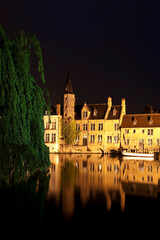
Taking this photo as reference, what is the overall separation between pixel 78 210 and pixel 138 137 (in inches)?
1673

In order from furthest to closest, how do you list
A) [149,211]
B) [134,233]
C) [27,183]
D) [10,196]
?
[27,183] → [10,196] → [149,211] → [134,233]

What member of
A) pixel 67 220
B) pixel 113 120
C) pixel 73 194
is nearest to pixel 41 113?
pixel 73 194

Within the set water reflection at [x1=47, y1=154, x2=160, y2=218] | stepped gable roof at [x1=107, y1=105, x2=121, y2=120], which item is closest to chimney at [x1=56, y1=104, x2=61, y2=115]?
stepped gable roof at [x1=107, y1=105, x2=121, y2=120]

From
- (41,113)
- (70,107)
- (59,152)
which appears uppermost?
(70,107)

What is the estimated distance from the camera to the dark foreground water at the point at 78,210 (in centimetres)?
994

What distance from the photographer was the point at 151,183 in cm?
2019

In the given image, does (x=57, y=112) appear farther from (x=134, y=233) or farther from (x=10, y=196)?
(x=134, y=233)

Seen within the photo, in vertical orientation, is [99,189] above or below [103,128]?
below

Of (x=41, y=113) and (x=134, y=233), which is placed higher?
(x=41, y=113)

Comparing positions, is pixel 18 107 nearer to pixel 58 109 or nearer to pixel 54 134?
pixel 54 134

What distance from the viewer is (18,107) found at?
1372cm

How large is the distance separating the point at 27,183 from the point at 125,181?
6.51 m

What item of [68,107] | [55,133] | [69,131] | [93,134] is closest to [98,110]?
[93,134]

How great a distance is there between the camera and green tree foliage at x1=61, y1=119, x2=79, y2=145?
2205 inches
